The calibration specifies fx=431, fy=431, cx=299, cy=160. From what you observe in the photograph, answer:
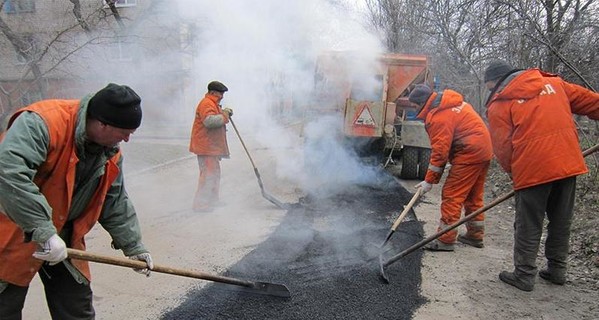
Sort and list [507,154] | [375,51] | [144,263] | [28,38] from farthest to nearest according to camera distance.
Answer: [28,38]
[375,51]
[507,154]
[144,263]

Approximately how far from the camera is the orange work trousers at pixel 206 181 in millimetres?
5801

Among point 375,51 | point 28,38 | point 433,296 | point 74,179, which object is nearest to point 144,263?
point 74,179

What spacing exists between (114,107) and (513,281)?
3.32 meters

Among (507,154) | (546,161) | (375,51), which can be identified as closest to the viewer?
(546,161)

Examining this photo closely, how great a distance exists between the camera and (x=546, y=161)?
10.8 feet

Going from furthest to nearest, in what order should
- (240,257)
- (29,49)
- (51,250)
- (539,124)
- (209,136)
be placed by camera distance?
(29,49) < (209,136) < (240,257) < (539,124) < (51,250)

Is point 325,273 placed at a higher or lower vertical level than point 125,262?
lower

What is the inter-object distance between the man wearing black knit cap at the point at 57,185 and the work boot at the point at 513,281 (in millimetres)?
3153

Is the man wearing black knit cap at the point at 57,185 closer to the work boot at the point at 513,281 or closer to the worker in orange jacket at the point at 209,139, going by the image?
the work boot at the point at 513,281

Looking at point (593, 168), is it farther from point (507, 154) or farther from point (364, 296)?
point (364, 296)

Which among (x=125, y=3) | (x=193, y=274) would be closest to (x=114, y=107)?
(x=193, y=274)

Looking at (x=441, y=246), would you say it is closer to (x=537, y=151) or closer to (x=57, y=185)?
(x=537, y=151)

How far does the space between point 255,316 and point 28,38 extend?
8.38 meters

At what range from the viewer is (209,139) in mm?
5754
